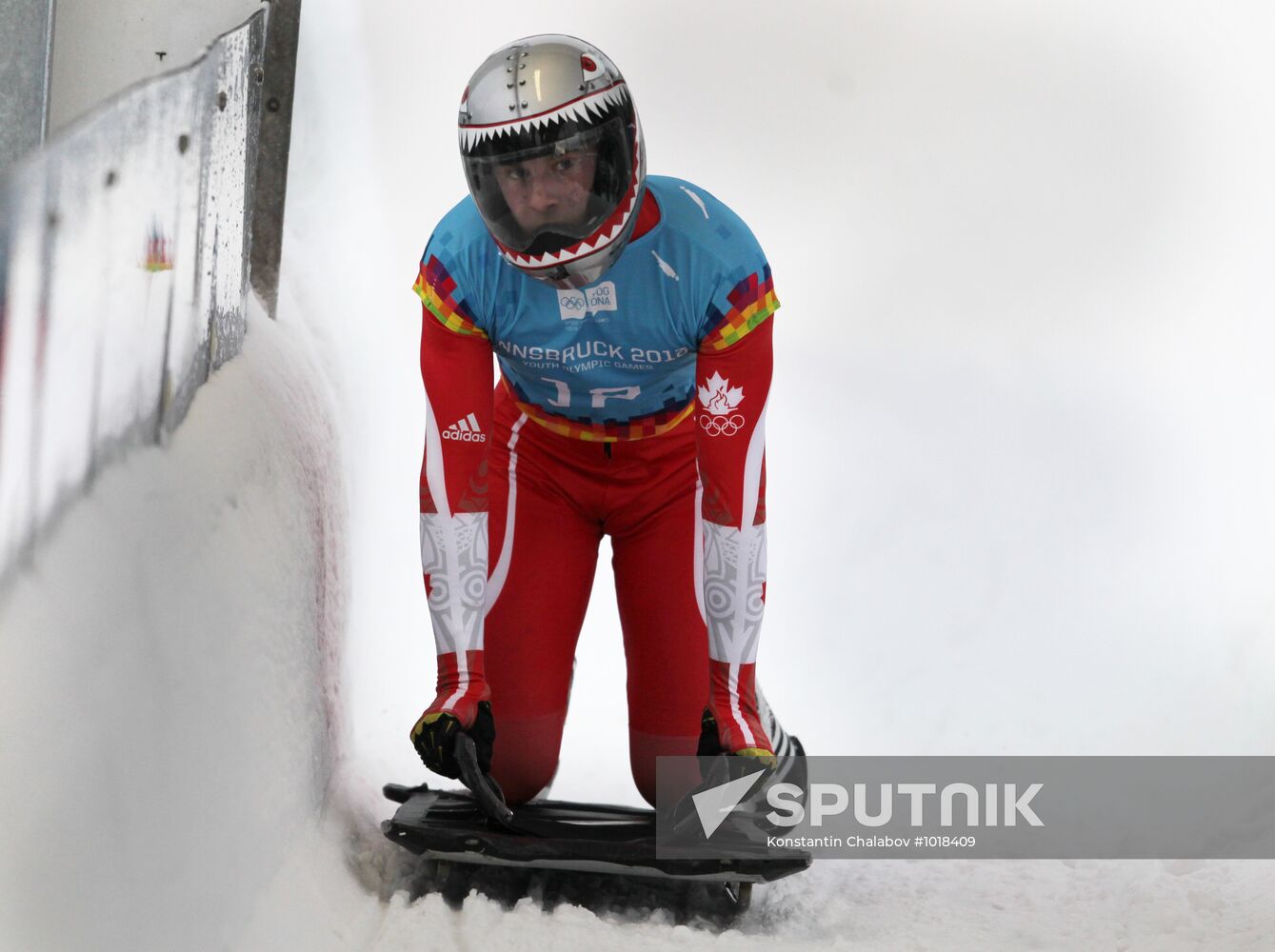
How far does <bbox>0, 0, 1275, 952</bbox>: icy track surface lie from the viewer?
3.69 metres

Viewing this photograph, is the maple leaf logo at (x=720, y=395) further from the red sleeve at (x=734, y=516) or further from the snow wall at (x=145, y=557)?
the snow wall at (x=145, y=557)

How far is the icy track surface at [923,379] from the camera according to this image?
145 inches

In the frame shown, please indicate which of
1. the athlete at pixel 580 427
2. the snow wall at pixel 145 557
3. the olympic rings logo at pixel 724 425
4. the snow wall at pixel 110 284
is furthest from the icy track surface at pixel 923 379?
the olympic rings logo at pixel 724 425

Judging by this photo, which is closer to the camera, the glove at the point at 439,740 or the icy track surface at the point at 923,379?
the glove at the point at 439,740

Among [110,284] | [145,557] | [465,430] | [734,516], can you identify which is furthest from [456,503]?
[110,284]

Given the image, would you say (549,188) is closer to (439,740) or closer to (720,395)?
(720,395)

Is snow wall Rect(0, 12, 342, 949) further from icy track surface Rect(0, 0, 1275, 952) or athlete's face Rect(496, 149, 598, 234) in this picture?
athlete's face Rect(496, 149, 598, 234)

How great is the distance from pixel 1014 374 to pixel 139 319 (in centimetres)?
375

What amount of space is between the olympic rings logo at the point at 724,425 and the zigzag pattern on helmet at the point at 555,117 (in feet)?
2.11

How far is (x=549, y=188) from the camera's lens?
2453 mm

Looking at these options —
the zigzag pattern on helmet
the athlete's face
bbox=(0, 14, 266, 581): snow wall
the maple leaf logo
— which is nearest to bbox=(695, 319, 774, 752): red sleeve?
the maple leaf logo

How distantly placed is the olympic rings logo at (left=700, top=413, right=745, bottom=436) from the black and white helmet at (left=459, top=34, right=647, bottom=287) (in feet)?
1.29

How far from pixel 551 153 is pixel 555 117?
0.07 metres

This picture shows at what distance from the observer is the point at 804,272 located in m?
5.04
